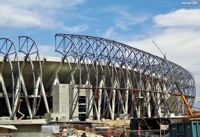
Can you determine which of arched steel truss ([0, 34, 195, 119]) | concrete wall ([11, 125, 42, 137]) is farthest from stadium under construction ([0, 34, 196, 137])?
concrete wall ([11, 125, 42, 137])

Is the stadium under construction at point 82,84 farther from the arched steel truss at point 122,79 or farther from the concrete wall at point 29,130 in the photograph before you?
the concrete wall at point 29,130

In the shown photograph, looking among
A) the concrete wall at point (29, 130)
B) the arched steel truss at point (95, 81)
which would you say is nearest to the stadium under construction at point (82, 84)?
the arched steel truss at point (95, 81)

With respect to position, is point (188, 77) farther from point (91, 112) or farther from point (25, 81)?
point (25, 81)

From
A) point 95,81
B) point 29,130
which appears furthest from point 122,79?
point 29,130

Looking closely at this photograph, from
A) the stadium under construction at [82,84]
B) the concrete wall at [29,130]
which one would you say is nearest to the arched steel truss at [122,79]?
the stadium under construction at [82,84]

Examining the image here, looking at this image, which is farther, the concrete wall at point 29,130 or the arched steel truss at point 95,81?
the arched steel truss at point 95,81

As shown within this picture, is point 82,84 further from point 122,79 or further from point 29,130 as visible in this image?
point 29,130

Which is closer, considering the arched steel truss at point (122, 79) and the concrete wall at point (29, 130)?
the concrete wall at point (29, 130)

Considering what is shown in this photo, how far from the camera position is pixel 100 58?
308 ft

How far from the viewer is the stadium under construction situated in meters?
81.9

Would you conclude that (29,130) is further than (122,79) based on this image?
No

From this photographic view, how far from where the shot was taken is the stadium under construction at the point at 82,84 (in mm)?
81938

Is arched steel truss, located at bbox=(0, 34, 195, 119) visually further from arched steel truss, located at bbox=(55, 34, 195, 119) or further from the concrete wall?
the concrete wall

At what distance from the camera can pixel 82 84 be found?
3573 inches
